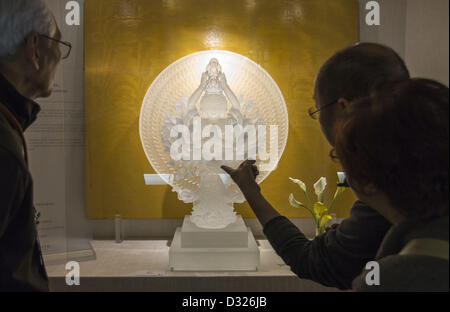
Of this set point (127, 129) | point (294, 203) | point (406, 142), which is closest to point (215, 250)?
point (294, 203)

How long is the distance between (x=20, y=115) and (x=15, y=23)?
0.58ft

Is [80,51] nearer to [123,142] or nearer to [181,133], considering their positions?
[123,142]

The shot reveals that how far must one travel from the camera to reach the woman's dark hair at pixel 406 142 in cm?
45

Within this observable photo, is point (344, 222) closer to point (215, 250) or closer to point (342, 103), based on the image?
point (342, 103)

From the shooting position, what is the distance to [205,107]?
122 cm

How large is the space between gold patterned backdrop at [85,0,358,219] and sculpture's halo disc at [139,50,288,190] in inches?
2.1

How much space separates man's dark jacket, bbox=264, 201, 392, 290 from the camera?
0.69 metres

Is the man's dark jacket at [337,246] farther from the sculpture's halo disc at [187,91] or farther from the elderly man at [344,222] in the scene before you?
the sculpture's halo disc at [187,91]

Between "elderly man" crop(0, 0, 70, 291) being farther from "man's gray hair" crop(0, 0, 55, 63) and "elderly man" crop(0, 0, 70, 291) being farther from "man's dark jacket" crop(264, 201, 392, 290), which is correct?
"man's dark jacket" crop(264, 201, 392, 290)

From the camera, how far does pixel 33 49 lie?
695 millimetres

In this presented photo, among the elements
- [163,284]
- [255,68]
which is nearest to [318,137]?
[255,68]

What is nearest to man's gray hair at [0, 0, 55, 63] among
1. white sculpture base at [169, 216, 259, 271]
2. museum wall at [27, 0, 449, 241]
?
museum wall at [27, 0, 449, 241]

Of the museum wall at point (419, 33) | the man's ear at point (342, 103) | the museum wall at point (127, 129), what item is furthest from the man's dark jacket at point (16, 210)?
the museum wall at point (419, 33)

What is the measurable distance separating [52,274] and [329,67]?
3.20 feet
